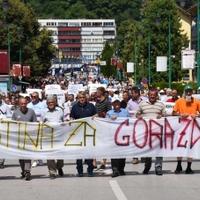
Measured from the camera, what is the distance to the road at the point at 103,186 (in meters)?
13.4

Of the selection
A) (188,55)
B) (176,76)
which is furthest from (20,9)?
(188,55)

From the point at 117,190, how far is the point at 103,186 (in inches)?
30.2

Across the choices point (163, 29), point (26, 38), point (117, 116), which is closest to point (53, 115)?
point (117, 116)

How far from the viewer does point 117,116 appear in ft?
56.4

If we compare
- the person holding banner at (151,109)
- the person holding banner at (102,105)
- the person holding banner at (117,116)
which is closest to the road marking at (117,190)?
the person holding banner at (117,116)

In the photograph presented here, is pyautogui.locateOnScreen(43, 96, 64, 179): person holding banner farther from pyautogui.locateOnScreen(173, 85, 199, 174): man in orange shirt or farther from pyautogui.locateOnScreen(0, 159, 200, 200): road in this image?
pyautogui.locateOnScreen(173, 85, 199, 174): man in orange shirt

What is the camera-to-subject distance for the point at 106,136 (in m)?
17.2

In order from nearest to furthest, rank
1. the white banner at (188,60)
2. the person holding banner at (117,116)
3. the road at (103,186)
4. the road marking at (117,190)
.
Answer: the road marking at (117,190) → the road at (103,186) → the person holding banner at (117,116) → the white banner at (188,60)

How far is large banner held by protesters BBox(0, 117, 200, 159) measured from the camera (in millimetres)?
16812

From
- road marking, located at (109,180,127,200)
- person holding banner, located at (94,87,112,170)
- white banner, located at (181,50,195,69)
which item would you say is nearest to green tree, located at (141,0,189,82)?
white banner, located at (181,50,195,69)

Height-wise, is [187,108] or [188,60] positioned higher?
[188,60]

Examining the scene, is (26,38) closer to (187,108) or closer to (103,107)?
(103,107)

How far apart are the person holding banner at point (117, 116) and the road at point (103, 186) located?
0.62 ft

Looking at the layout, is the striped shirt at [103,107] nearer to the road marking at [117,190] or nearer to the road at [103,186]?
the road at [103,186]
